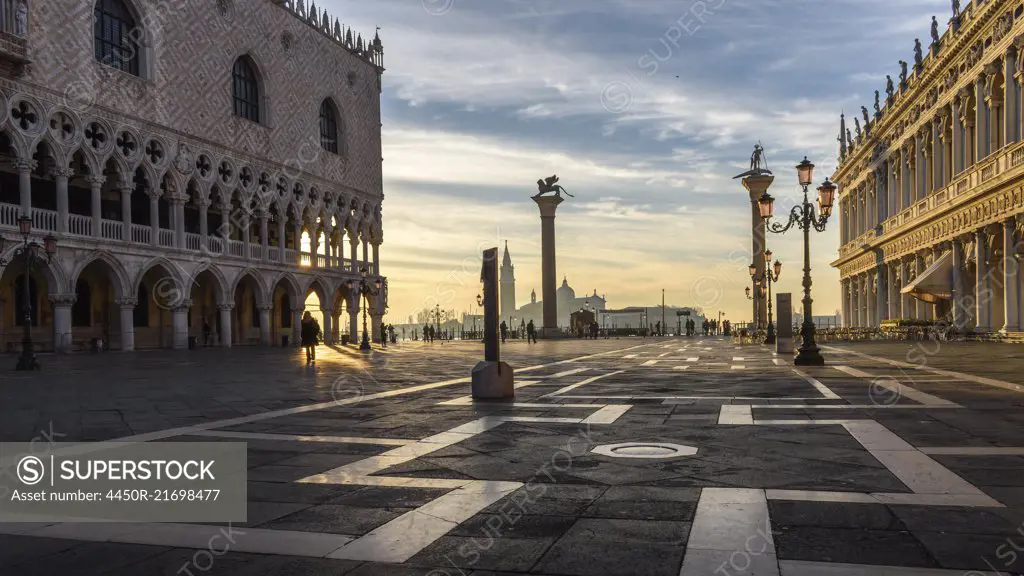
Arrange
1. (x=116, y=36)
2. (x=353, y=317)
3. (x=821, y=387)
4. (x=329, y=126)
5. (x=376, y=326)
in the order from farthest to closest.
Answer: (x=376, y=326) → (x=353, y=317) → (x=329, y=126) → (x=116, y=36) → (x=821, y=387)

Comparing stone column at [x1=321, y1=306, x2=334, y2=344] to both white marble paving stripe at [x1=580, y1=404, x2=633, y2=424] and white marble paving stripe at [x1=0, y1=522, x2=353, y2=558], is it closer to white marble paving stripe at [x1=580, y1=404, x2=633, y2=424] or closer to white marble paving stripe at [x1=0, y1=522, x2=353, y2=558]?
white marble paving stripe at [x1=580, y1=404, x2=633, y2=424]

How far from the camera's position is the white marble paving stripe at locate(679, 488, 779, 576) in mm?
3363

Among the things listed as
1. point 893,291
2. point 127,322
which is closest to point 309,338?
point 127,322

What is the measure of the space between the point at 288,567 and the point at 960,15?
133 ft

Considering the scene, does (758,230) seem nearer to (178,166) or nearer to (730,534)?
(178,166)

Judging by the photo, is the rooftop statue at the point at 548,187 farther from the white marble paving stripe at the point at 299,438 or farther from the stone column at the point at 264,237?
the white marble paving stripe at the point at 299,438

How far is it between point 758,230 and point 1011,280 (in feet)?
66.4

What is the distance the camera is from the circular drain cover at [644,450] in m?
6.19

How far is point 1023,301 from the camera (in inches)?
1130

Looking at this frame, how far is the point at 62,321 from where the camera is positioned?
3152 centimetres

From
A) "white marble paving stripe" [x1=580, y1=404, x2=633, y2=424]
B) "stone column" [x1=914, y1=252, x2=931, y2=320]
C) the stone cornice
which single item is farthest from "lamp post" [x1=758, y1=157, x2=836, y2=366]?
"stone column" [x1=914, y1=252, x2=931, y2=320]

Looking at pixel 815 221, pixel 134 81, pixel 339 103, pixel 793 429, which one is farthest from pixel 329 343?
pixel 793 429

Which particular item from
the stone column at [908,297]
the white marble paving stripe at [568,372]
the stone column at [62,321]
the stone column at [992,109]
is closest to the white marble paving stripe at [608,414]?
the white marble paving stripe at [568,372]

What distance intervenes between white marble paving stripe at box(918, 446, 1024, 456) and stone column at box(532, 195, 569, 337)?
49.9 meters
